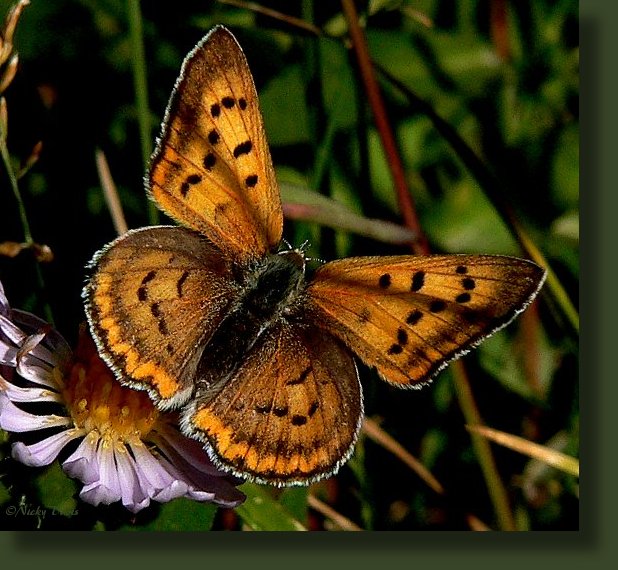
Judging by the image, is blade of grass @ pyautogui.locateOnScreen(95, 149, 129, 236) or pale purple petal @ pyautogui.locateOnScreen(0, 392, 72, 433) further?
blade of grass @ pyautogui.locateOnScreen(95, 149, 129, 236)

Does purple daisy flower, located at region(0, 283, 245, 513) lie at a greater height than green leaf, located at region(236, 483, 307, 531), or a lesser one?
greater

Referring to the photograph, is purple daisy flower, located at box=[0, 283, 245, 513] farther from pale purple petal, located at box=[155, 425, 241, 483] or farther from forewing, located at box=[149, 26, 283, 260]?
forewing, located at box=[149, 26, 283, 260]

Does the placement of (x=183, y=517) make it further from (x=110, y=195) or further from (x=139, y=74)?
(x=139, y=74)

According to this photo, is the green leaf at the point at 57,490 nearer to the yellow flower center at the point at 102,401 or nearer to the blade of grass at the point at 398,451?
the yellow flower center at the point at 102,401

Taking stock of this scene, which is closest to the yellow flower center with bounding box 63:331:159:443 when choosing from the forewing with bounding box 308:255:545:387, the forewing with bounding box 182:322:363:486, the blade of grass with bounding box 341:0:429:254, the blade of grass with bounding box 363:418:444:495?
the forewing with bounding box 182:322:363:486

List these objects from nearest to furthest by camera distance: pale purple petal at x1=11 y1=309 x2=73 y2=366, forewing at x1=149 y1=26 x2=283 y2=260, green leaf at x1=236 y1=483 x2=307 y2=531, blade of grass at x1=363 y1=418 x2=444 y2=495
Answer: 1. forewing at x1=149 y1=26 x2=283 y2=260
2. pale purple petal at x1=11 y1=309 x2=73 y2=366
3. green leaf at x1=236 y1=483 x2=307 y2=531
4. blade of grass at x1=363 y1=418 x2=444 y2=495

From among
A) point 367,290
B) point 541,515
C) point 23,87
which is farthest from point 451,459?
point 23,87

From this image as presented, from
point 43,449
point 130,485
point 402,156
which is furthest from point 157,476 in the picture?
point 402,156
